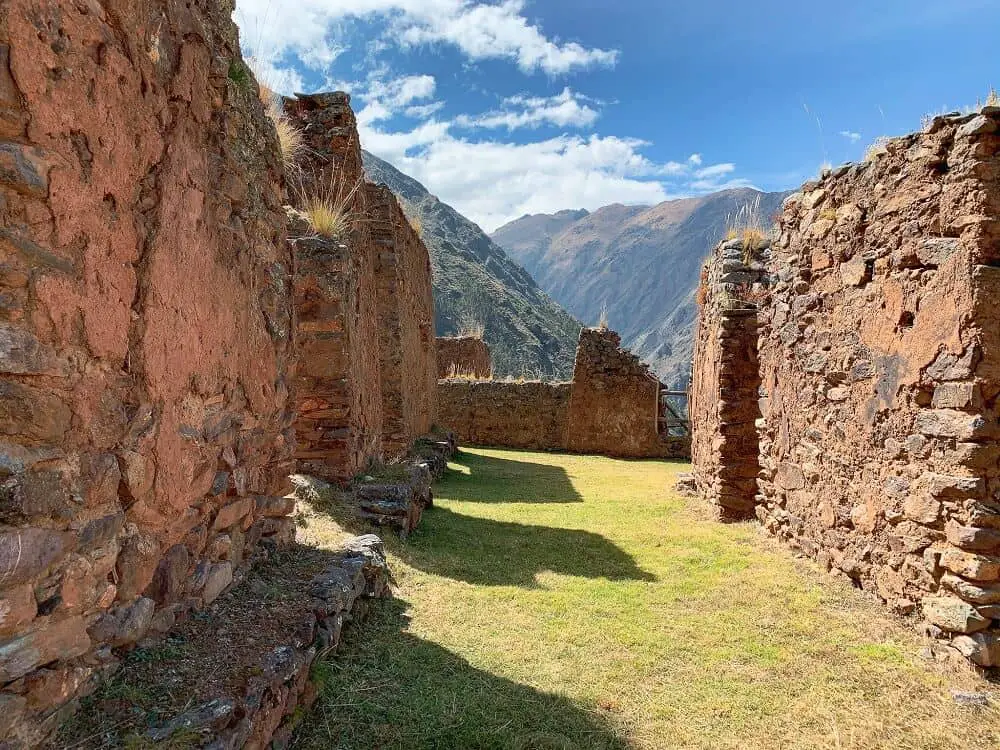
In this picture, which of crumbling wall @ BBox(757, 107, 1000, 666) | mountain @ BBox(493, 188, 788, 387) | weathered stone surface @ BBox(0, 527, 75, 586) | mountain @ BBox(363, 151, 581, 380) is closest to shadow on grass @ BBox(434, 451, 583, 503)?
crumbling wall @ BBox(757, 107, 1000, 666)

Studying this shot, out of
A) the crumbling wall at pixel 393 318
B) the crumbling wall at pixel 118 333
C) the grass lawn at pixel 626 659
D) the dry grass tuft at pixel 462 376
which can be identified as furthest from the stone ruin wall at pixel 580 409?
the crumbling wall at pixel 118 333

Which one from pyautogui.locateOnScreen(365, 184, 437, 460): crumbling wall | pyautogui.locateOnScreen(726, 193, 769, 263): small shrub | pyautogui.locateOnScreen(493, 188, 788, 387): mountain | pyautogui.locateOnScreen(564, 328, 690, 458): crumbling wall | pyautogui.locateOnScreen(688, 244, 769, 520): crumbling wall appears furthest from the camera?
pyautogui.locateOnScreen(493, 188, 788, 387): mountain

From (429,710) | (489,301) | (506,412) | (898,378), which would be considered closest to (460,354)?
(506,412)

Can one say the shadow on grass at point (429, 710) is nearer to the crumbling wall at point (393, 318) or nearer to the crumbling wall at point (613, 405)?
the crumbling wall at point (393, 318)

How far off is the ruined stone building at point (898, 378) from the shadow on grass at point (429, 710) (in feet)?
7.32

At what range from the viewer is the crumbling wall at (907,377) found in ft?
11.2

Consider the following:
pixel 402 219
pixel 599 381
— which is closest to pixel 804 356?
pixel 402 219

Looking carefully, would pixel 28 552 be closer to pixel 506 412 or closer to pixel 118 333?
pixel 118 333

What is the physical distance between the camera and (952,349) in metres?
3.59

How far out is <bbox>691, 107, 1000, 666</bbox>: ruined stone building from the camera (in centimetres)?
341

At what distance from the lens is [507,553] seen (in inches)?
221

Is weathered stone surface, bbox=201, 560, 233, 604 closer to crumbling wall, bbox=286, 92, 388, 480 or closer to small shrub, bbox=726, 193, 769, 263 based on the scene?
crumbling wall, bbox=286, 92, 388, 480

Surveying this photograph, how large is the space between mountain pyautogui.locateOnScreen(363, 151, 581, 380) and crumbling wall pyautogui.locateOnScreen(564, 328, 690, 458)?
22561 millimetres

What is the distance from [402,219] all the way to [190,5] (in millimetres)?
7241
